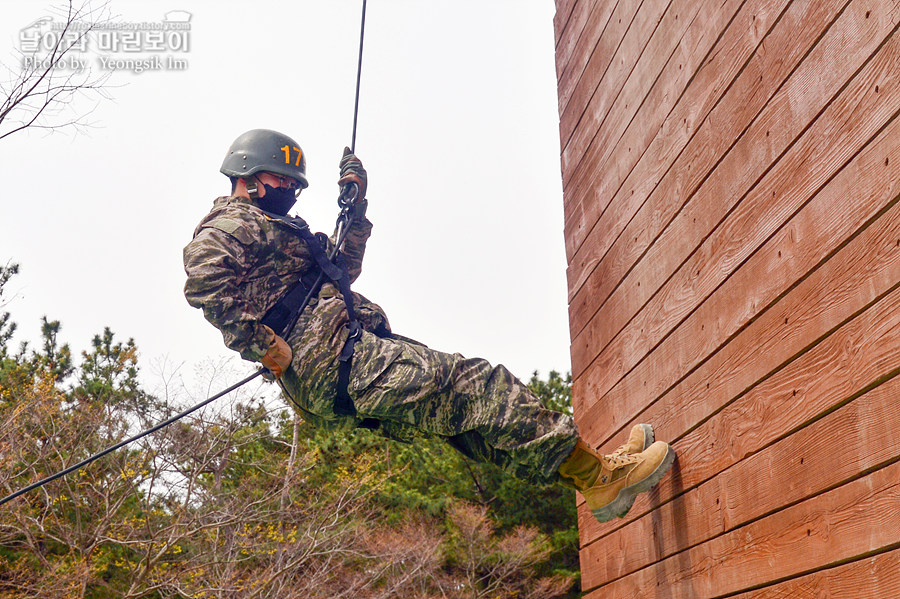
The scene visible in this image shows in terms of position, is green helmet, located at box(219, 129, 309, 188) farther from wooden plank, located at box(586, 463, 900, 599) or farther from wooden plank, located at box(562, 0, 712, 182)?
wooden plank, located at box(586, 463, 900, 599)

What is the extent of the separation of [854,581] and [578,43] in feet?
10.2

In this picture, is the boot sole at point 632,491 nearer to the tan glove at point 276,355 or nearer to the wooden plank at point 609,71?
the tan glove at point 276,355

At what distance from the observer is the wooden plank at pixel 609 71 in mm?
3252

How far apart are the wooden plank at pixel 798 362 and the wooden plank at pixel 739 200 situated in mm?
194

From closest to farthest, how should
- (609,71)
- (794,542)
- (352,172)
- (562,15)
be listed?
(794,542) → (352,172) → (609,71) → (562,15)

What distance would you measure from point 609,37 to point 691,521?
2105 mm

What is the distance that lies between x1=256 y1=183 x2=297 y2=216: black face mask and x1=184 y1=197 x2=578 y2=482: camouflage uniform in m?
0.34

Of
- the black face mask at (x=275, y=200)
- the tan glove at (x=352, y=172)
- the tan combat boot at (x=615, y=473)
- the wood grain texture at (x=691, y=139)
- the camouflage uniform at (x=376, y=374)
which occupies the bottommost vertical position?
the tan combat boot at (x=615, y=473)

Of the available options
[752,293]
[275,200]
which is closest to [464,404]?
[752,293]

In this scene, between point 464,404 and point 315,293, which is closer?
point 464,404

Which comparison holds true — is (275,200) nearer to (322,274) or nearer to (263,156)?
(263,156)

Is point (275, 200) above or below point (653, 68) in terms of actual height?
below

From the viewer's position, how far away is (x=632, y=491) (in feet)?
9.20

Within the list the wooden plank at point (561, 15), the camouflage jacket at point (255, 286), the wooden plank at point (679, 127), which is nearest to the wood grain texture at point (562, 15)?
the wooden plank at point (561, 15)
